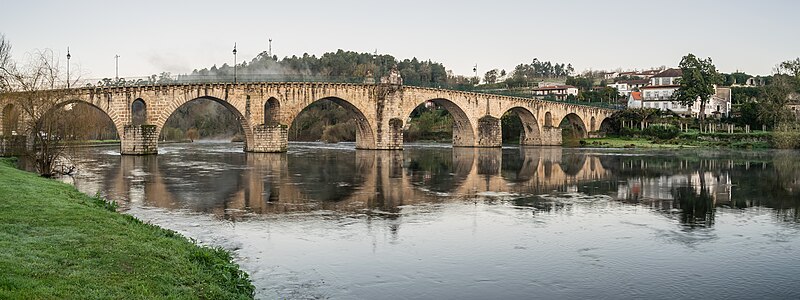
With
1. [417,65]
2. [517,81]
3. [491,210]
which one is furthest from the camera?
[517,81]

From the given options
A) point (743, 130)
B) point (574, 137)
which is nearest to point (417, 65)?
point (574, 137)

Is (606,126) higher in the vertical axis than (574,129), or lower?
higher

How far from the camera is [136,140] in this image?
56.1m

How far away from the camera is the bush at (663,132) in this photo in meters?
92.1

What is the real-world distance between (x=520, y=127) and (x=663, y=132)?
21211 millimetres

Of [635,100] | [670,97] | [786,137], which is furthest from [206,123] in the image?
[786,137]

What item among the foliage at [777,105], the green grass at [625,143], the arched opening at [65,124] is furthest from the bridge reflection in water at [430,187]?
the foliage at [777,105]

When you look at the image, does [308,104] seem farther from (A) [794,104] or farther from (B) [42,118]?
(A) [794,104]

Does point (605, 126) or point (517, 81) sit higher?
point (517, 81)

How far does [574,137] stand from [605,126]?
11178mm

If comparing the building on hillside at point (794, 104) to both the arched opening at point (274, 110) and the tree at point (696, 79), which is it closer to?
the tree at point (696, 79)

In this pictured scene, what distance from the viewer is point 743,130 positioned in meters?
94.1

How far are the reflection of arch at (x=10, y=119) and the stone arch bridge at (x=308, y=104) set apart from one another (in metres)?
0.08

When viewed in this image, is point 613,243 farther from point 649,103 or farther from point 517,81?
point 517,81
